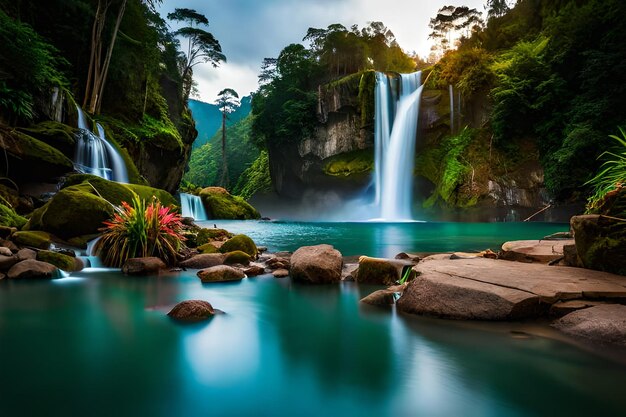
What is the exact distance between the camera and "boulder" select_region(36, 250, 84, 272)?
251 inches

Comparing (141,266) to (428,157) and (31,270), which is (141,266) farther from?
(428,157)

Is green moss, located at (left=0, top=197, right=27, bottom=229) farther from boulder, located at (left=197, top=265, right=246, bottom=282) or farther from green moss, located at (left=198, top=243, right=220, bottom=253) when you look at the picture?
boulder, located at (left=197, top=265, right=246, bottom=282)

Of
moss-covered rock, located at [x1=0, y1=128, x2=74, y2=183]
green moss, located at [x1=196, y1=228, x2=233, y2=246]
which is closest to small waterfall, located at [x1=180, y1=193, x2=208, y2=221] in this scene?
moss-covered rock, located at [x1=0, y1=128, x2=74, y2=183]

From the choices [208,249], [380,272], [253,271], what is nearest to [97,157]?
[208,249]

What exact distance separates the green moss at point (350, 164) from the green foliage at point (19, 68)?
935 inches

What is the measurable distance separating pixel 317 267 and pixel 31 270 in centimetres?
461

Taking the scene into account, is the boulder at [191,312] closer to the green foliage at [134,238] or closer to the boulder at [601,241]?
the green foliage at [134,238]

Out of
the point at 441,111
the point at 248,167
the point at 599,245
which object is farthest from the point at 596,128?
the point at 248,167

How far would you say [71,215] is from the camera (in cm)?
762

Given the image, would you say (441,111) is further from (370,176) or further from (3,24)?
(3,24)

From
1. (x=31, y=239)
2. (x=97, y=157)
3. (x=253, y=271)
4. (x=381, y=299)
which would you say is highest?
(x=97, y=157)

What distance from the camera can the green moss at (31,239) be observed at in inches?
265

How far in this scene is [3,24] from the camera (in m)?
10.6

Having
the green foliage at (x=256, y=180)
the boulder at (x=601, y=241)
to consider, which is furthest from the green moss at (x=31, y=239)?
the green foliage at (x=256, y=180)
